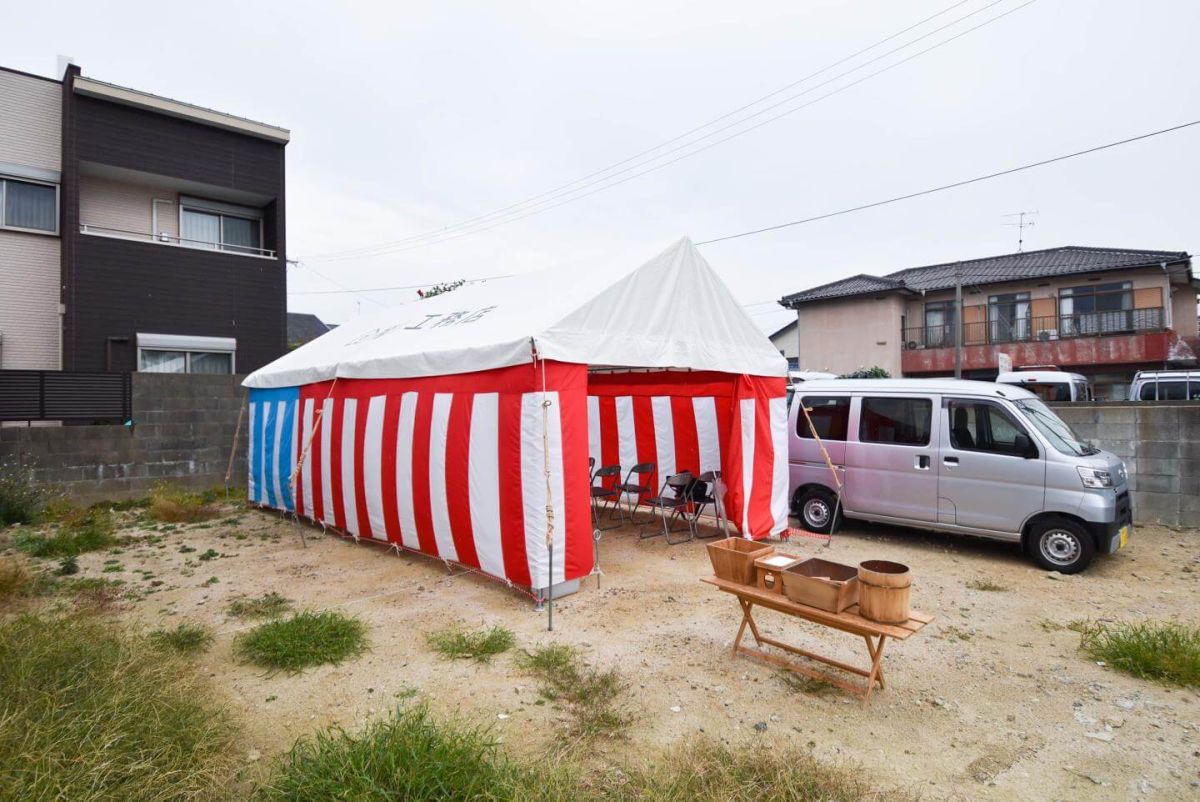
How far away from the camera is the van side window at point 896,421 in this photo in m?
6.10

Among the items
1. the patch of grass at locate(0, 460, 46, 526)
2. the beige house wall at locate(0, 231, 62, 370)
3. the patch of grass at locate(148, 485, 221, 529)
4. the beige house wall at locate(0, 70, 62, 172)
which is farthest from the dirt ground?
the beige house wall at locate(0, 70, 62, 172)

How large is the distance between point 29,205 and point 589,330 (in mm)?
A: 10544

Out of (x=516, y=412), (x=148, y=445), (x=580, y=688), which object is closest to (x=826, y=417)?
(x=516, y=412)

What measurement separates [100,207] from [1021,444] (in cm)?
1354

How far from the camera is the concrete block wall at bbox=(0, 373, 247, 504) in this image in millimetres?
7598

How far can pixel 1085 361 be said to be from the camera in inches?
701

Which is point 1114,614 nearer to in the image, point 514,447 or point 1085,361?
point 514,447

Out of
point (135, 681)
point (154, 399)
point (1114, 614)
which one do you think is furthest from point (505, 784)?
point (154, 399)

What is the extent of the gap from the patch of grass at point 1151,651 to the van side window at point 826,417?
3.13 metres

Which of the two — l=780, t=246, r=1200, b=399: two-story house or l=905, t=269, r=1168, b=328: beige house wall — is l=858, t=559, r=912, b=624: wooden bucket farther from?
l=905, t=269, r=1168, b=328: beige house wall

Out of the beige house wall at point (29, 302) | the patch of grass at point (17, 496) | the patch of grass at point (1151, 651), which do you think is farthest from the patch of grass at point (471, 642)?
the beige house wall at point (29, 302)

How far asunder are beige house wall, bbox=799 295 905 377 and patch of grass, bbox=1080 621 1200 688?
18.0 metres

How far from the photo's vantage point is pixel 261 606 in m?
4.55

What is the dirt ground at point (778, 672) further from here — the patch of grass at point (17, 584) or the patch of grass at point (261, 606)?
the patch of grass at point (17, 584)
